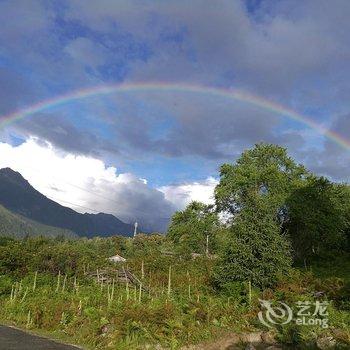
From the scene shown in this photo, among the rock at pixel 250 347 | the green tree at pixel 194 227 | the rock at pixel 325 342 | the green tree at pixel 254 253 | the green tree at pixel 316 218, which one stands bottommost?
the rock at pixel 250 347

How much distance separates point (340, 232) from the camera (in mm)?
52125

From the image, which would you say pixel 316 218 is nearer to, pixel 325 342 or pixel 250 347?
pixel 325 342

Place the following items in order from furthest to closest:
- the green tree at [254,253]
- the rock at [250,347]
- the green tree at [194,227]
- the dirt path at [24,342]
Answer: the green tree at [194,227], the green tree at [254,253], the dirt path at [24,342], the rock at [250,347]

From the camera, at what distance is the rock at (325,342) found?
1464 cm

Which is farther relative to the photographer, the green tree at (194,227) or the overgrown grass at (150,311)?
the green tree at (194,227)

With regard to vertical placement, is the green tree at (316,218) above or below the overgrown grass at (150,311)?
above

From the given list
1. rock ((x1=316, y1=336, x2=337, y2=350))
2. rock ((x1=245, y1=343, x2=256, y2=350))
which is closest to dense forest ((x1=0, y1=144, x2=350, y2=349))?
rock ((x1=316, y1=336, x2=337, y2=350))

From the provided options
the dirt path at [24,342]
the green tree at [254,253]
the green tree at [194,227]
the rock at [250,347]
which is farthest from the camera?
the green tree at [194,227]

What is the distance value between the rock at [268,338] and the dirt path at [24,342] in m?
7.07

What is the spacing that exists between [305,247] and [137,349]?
41.6 m

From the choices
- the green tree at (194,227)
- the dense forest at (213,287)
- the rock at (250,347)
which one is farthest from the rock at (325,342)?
the green tree at (194,227)

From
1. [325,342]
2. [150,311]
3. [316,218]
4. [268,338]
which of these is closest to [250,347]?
[268,338]

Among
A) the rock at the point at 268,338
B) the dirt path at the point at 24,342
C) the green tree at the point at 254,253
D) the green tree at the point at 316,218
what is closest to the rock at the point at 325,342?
the rock at the point at 268,338

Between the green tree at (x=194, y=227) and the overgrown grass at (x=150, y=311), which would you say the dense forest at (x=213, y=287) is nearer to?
the overgrown grass at (x=150, y=311)
